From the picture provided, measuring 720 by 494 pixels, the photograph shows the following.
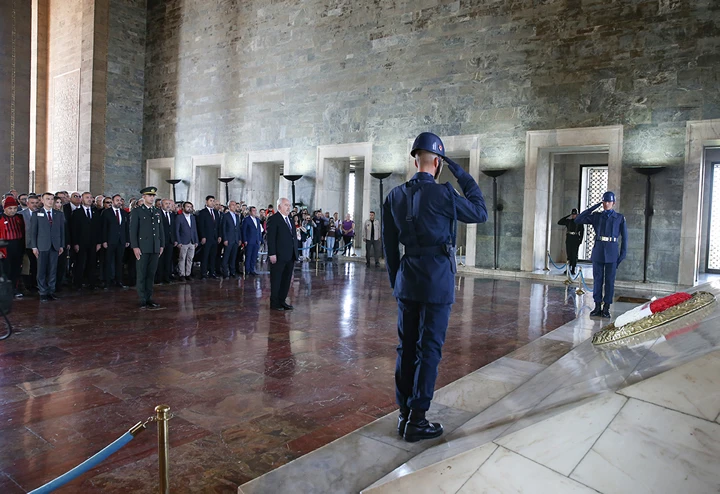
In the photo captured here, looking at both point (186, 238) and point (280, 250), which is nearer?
point (280, 250)

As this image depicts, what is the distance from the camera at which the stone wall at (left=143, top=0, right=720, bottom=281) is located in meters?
12.1

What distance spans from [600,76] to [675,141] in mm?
2349

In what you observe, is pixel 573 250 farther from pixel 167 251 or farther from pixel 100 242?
pixel 100 242

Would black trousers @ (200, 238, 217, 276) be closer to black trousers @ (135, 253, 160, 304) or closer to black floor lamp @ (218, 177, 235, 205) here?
black trousers @ (135, 253, 160, 304)

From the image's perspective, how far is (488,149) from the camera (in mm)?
14469

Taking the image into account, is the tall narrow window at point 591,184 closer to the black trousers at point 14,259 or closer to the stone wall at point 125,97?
the black trousers at point 14,259

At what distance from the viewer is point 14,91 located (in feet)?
57.7

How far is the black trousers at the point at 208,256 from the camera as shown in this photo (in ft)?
38.3

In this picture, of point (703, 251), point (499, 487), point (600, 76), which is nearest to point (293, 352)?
A: point (499, 487)

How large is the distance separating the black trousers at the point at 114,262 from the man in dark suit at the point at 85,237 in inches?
8.5

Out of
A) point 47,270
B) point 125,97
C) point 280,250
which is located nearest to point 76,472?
point 280,250

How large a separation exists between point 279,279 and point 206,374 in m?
3.20

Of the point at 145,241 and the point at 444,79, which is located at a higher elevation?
the point at 444,79

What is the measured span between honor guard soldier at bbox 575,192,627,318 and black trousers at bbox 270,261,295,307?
4.22m
